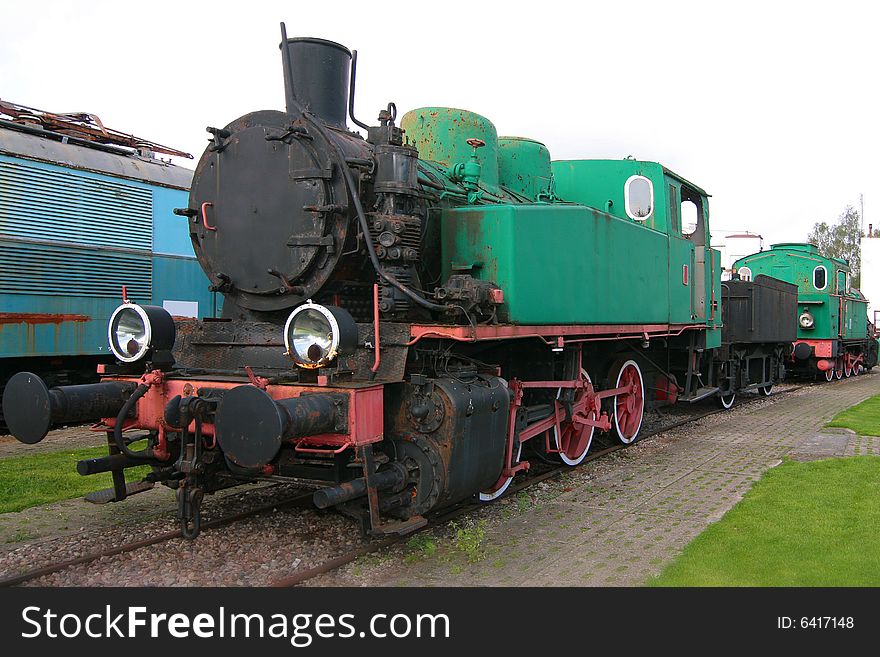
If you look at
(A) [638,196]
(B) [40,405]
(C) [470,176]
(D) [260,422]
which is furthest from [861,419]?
(B) [40,405]

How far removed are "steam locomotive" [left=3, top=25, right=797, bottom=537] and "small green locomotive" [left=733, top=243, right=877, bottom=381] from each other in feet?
44.8

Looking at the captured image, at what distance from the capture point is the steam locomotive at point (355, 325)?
4.59 metres

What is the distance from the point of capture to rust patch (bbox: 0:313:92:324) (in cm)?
879

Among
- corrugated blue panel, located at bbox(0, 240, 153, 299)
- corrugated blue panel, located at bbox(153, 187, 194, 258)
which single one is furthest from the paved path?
corrugated blue panel, located at bbox(153, 187, 194, 258)

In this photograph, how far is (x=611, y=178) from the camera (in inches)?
322

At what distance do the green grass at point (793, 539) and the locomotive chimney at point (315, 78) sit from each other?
3.90 m

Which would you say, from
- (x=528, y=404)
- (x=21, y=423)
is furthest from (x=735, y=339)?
(x=21, y=423)

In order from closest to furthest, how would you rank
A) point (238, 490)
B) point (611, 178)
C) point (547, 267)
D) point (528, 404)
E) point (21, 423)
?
point (21, 423), point (547, 267), point (238, 490), point (528, 404), point (611, 178)

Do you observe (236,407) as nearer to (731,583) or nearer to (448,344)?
(448,344)

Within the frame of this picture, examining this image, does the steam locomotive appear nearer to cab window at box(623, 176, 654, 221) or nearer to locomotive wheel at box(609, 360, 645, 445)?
cab window at box(623, 176, 654, 221)

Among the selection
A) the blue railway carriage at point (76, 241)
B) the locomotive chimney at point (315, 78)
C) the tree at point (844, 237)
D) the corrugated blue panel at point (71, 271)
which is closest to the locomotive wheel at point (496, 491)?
the locomotive chimney at point (315, 78)

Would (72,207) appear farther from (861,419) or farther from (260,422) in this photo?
(861,419)
